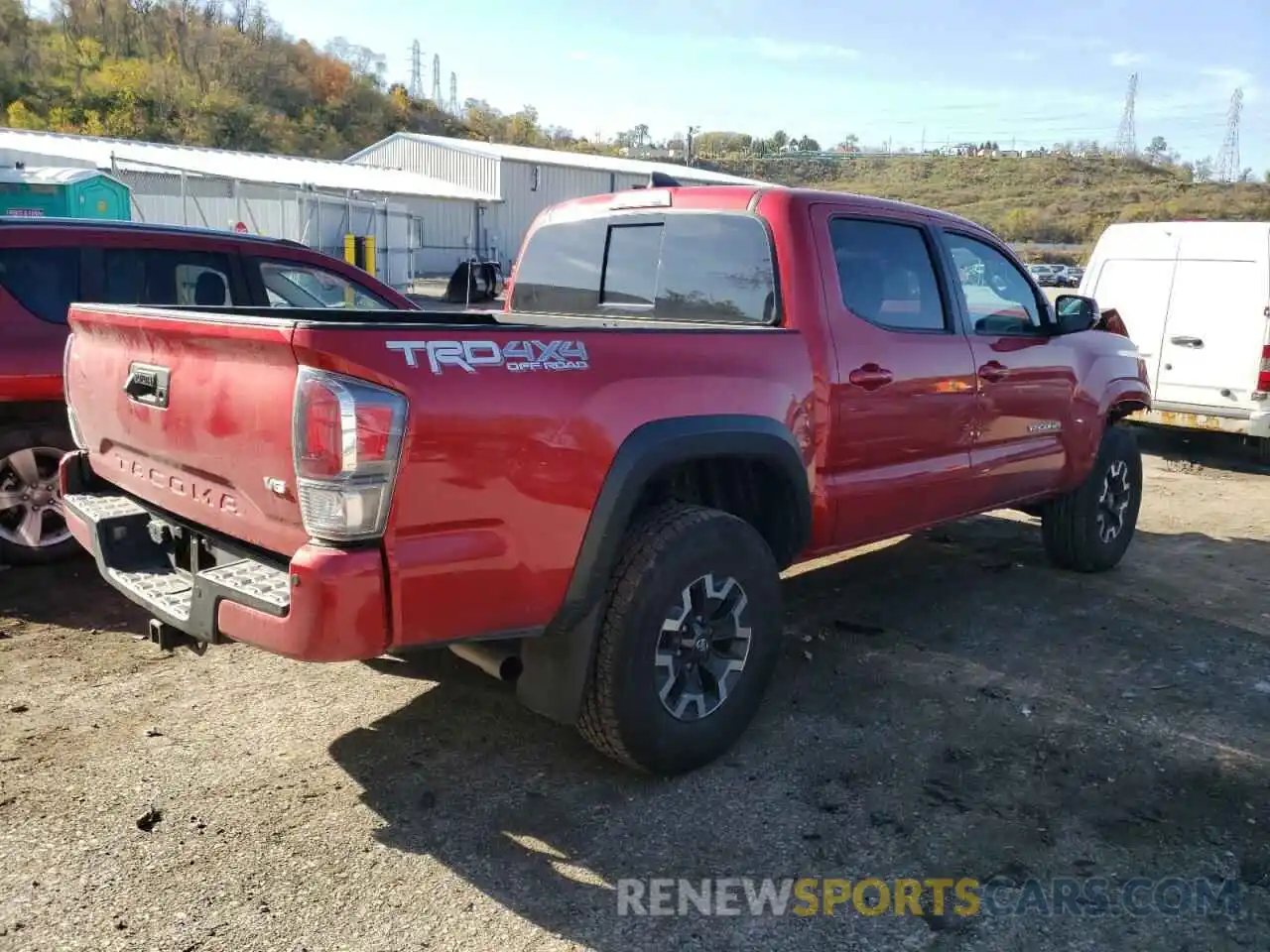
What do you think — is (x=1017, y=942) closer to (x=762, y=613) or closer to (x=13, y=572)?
(x=762, y=613)

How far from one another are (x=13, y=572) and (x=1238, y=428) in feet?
32.0

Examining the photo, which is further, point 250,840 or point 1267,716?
point 1267,716

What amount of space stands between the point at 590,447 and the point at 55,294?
12.1 feet

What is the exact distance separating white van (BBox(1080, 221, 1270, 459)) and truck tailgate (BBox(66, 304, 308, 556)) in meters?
9.33

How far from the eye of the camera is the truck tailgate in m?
2.60

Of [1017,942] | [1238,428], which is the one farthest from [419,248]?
[1017,942]

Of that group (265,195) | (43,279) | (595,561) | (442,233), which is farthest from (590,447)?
(442,233)

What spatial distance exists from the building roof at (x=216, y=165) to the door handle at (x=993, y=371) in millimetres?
23204

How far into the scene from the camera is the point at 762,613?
11.8ft

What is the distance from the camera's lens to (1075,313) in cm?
523

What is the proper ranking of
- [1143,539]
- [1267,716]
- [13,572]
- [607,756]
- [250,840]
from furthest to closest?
[1143,539] → [13,572] → [1267,716] → [607,756] → [250,840]

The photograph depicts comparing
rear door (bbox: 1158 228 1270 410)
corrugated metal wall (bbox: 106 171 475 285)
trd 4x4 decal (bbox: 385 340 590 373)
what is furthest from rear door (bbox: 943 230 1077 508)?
corrugated metal wall (bbox: 106 171 475 285)

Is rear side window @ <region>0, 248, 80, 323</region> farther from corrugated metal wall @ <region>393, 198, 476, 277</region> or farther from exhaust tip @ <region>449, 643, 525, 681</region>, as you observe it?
corrugated metal wall @ <region>393, 198, 476, 277</region>

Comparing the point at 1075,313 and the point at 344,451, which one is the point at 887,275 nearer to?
the point at 1075,313
